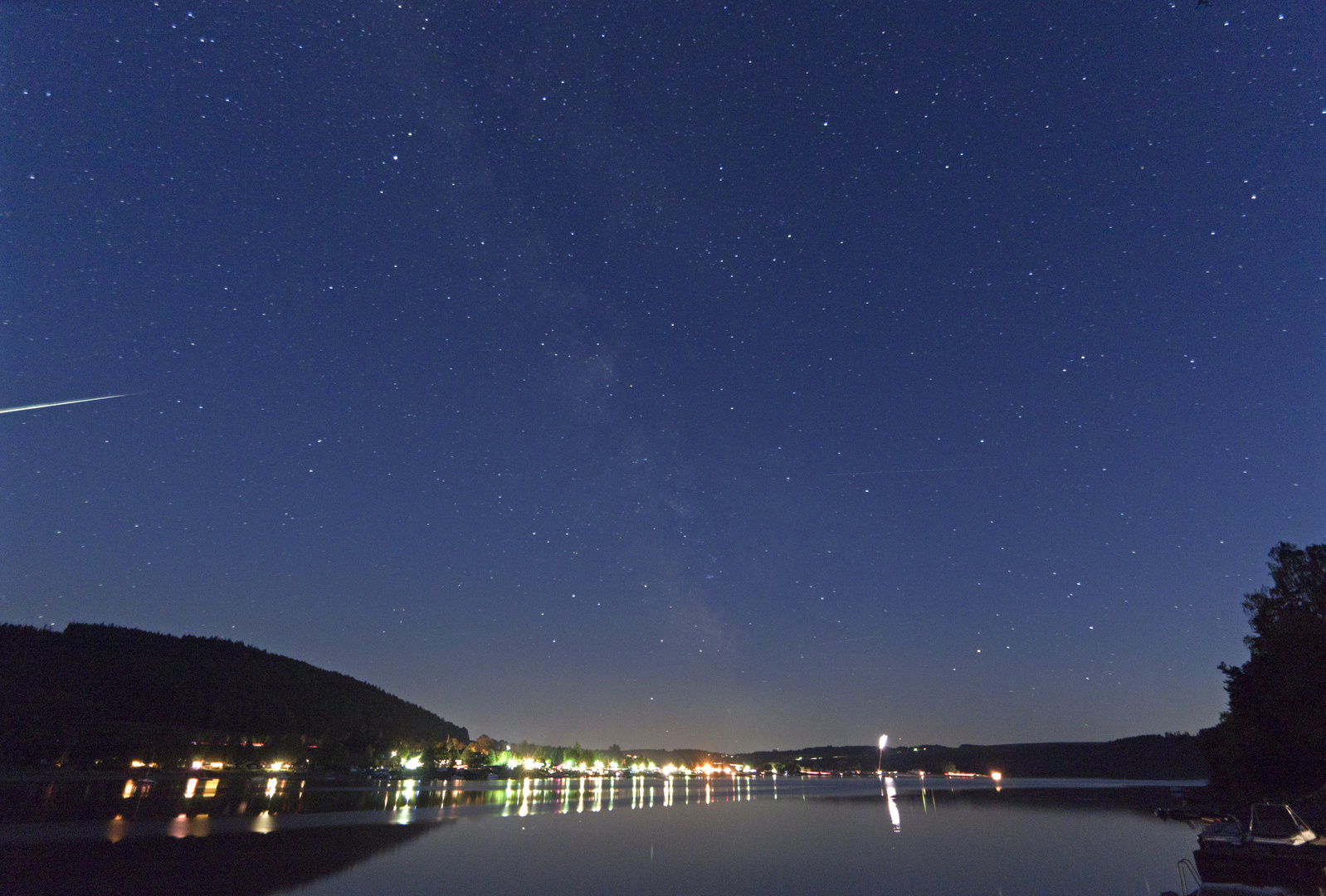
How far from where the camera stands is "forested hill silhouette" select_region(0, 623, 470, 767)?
98.9 metres

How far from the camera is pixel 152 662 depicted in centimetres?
15450

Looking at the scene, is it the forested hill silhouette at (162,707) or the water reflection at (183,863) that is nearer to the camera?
the water reflection at (183,863)

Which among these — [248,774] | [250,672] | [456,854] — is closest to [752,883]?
[456,854]

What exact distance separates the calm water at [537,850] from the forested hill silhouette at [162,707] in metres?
60.0

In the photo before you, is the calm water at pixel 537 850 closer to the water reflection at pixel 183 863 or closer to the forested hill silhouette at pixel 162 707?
the water reflection at pixel 183 863

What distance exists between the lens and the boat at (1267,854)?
2297 cm

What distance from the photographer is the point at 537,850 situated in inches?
1133

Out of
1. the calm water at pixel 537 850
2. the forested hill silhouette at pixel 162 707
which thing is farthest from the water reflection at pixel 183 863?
the forested hill silhouette at pixel 162 707

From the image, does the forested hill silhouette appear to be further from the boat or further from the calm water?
the boat

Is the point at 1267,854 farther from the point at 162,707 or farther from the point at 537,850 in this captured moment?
the point at 162,707

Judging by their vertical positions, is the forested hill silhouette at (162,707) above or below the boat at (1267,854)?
above

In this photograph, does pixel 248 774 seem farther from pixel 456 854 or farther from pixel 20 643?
pixel 456 854

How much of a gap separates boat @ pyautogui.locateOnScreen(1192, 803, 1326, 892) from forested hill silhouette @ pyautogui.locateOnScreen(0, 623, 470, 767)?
4492 inches

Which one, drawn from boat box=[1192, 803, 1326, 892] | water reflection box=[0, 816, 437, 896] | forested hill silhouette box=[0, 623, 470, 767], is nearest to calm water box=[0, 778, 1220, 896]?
water reflection box=[0, 816, 437, 896]
